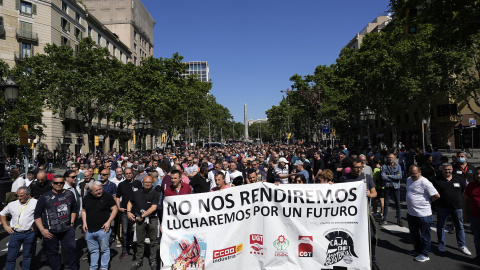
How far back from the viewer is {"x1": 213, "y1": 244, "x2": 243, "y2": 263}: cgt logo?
5039 millimetres

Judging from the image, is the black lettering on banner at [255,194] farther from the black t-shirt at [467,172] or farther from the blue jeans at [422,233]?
the black t-shirt at [467,172]

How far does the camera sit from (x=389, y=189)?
8.92 meters

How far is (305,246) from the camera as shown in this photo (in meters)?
5.06

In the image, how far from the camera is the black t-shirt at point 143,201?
6207 mm

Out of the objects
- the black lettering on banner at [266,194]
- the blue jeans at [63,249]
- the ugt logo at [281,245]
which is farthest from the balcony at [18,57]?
the ugt logo at [281,245]

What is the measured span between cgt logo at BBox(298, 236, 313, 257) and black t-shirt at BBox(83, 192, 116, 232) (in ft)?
11.1

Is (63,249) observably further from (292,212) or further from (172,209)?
(292,212)

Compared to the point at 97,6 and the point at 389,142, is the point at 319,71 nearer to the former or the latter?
the point at 389,142

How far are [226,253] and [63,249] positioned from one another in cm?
285

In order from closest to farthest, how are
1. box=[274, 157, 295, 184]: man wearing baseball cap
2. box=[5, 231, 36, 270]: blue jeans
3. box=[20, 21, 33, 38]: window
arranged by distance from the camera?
box=[5, 231, 36, 270]: blue jeans, box=[274, 157, 295, 184]: man wearing baseball cap, box=[20, 21, 33, 38]: window

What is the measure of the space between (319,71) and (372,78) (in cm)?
1451

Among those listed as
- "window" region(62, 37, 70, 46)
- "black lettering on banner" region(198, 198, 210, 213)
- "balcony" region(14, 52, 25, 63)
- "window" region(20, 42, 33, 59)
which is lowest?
"black lettering on banner" region(198, 198, 210, 213)

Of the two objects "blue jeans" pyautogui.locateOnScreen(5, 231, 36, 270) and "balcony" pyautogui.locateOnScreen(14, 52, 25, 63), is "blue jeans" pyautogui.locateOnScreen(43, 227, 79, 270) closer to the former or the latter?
"blue jeans" pyautogui.locateOnScreen(5, 231, 36, 270)

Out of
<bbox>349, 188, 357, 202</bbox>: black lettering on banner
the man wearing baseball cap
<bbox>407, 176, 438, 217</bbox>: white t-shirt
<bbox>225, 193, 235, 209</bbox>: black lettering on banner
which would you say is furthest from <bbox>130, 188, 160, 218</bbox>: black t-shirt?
<bbox>407, 176, 438, 217</bbox>: white t-shirt
